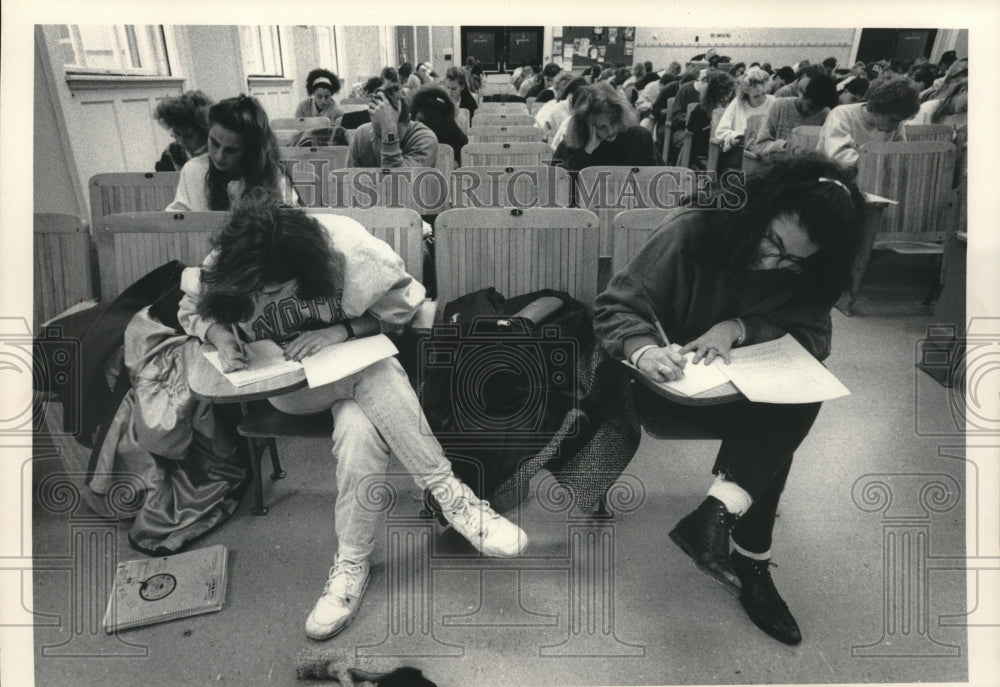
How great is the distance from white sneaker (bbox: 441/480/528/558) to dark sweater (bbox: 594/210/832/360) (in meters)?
0.49

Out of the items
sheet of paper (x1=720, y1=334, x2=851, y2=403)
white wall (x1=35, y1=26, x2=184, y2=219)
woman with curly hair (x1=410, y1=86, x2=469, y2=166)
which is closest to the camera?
sheet of paper (x1=720, y1=334, x2=851, y2=403)

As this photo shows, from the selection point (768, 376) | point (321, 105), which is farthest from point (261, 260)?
point (321, 105)

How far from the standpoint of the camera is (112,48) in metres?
1.63

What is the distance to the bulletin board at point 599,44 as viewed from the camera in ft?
4.23

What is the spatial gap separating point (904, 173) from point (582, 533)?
2.08 metres

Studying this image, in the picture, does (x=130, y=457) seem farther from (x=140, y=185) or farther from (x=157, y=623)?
(x=140, y=185)

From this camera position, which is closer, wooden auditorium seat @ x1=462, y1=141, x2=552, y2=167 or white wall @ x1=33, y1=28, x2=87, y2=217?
white wall @ x1=33, y1=28, x2=87, y2=217

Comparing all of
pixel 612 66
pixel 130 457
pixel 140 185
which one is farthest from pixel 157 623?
pixel 612 66

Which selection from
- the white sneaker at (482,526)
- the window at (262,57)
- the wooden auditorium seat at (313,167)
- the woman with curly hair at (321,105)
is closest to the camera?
the white sneaker at (482,526)

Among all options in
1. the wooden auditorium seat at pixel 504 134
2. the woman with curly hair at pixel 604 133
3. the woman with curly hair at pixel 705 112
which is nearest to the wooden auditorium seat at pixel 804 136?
the woman with curly hair at pixel 705 112

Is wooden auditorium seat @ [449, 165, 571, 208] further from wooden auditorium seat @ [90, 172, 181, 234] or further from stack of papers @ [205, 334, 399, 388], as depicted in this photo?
stack of papers @ [205, 334, 399, 388]

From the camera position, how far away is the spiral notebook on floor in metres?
1.42

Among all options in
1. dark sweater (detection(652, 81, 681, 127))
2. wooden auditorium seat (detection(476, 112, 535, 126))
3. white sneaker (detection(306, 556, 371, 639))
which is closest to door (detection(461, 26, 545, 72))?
white sneaker (detection(306, 556, 371, 639))

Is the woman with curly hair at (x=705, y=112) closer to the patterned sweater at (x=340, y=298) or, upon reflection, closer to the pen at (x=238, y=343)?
the patterned sweater at (x=340, y=298)
